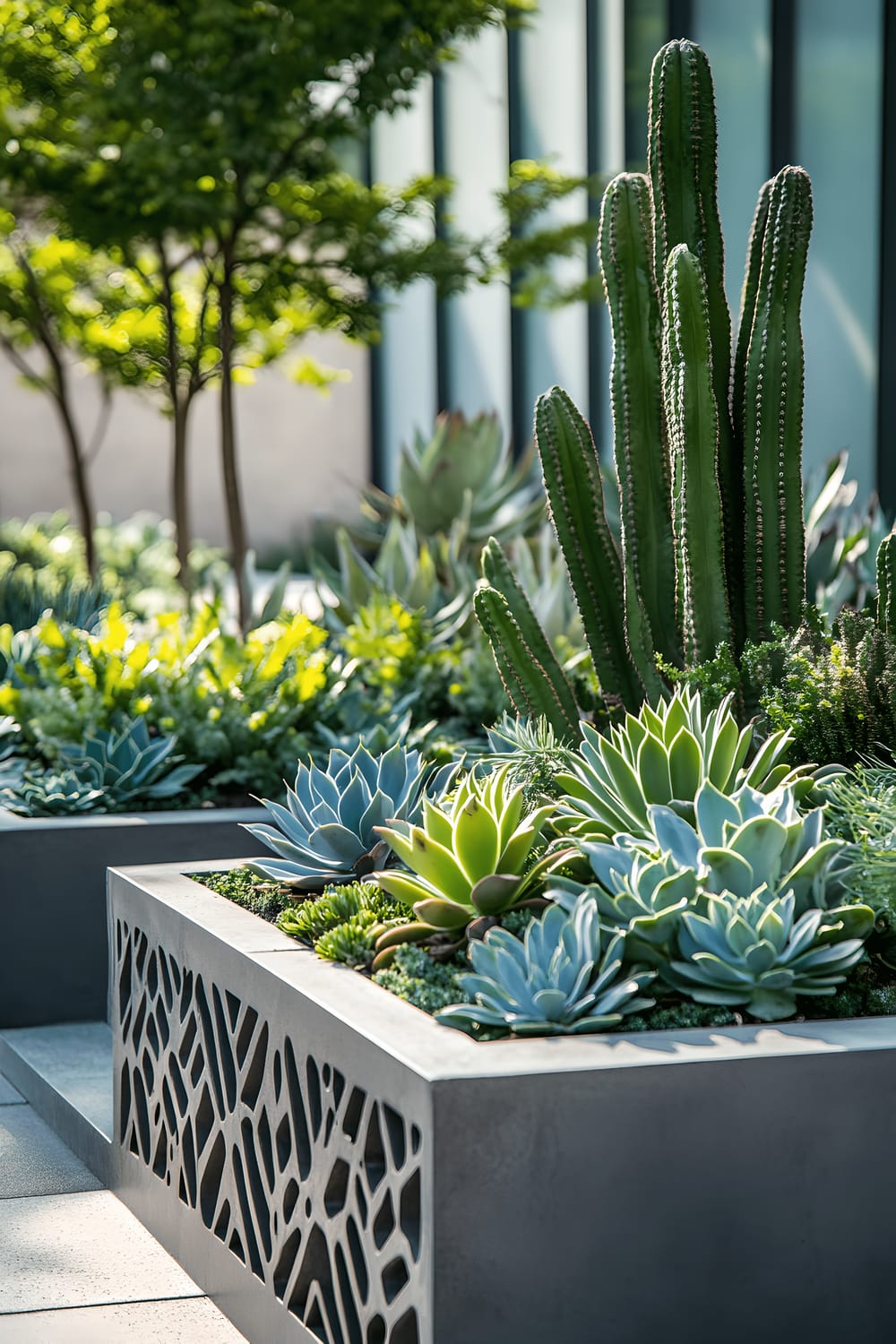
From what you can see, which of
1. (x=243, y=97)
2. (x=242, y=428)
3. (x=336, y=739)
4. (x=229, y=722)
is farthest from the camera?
(x=242, y=428)

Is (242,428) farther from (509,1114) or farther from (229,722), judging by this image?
(509,1114)

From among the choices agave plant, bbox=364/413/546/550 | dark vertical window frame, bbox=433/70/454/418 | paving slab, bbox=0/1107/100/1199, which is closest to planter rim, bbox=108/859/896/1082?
paving slab, bbox=0/1107/100/1199

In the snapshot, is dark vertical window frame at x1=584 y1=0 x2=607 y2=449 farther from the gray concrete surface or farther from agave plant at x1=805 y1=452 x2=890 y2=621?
the gray concrete surface

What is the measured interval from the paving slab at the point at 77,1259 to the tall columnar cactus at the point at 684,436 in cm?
152

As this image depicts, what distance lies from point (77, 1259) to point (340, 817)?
951 millimetres

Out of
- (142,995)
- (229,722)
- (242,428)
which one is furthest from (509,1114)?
(242,428)

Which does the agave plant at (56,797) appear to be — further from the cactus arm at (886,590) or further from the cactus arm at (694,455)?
the cactus arm at (886,590)

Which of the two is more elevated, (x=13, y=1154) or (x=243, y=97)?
(x=243, y=97)

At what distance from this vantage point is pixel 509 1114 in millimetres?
2043

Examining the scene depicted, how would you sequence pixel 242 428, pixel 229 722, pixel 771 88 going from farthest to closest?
pixel 242 428 < pixel 771 88 < pixel 229 722

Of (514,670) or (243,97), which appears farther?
(243,97)

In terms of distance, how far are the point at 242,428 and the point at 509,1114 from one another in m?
19.7

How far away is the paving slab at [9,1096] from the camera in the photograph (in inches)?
152

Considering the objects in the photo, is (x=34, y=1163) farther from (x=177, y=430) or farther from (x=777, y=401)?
(x=177, y=430)
